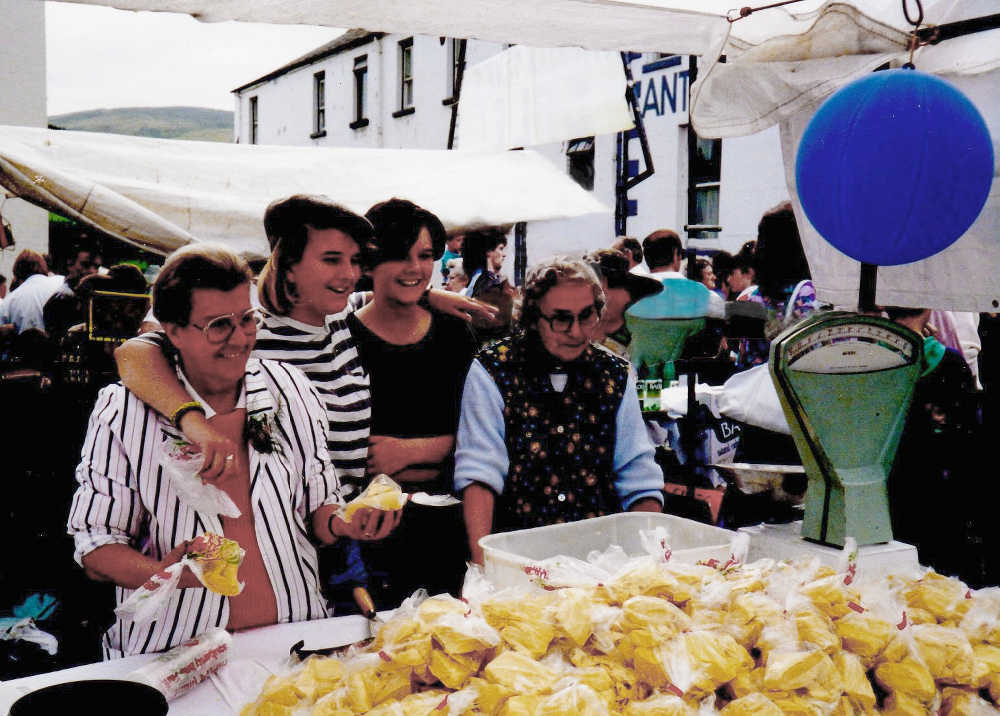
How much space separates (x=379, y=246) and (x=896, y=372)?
1.58 m

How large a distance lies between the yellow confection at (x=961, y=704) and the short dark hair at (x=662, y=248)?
15.0 feet

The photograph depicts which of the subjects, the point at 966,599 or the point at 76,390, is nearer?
the point at 966,599

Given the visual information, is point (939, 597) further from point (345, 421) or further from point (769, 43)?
point (769, 43)

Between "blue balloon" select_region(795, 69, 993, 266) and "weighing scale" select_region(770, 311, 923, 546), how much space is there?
0.92 feet

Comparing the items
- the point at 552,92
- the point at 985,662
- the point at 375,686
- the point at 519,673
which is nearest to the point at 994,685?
the point at 985,662

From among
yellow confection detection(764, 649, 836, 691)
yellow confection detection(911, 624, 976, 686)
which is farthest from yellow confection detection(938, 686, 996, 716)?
yellow confection detection(764, 649, 836, 691)

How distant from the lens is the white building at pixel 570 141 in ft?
36.6

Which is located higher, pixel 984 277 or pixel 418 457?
pixel 984 277

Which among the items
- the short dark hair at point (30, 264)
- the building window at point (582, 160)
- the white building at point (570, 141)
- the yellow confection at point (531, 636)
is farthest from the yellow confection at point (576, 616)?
the building window at point (582, 160)

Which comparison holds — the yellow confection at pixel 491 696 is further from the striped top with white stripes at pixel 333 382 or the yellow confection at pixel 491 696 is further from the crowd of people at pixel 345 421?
the striped top with white stripes at pixel 333 382

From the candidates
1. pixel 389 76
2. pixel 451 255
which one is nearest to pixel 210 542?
pixel 451 255

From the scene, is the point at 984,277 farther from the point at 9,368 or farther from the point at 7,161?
the point at 7,161

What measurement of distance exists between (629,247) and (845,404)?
4.03 meters

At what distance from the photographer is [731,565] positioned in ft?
6.07
